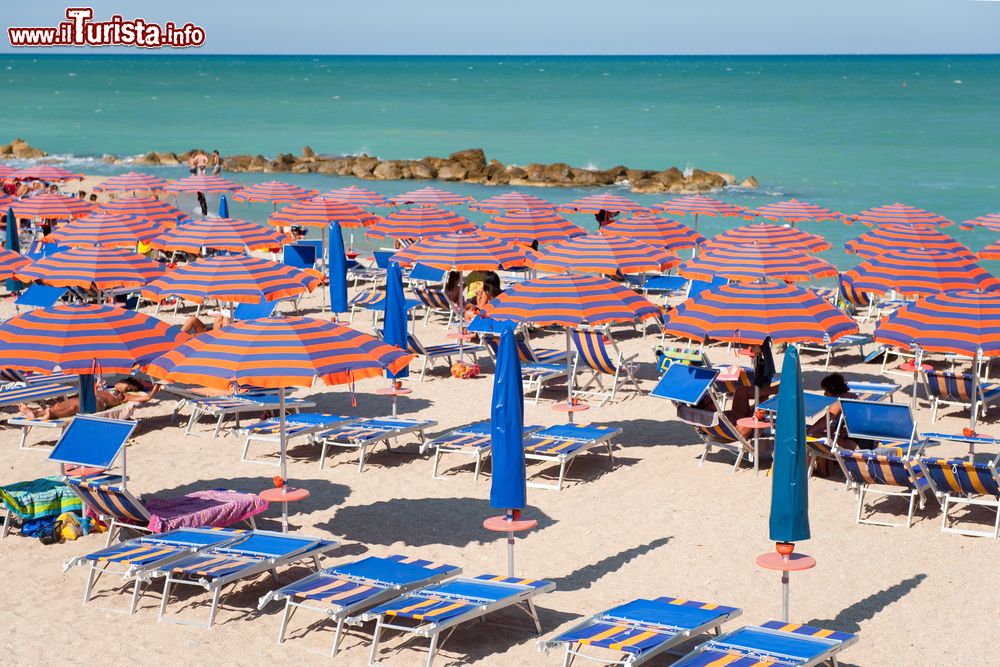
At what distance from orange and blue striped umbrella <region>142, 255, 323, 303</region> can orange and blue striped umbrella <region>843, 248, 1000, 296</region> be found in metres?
6.31

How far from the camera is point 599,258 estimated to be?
47.1 ft

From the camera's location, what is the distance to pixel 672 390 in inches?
405

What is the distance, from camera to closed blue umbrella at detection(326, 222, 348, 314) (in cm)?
1678

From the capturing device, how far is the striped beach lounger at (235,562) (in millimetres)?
7180

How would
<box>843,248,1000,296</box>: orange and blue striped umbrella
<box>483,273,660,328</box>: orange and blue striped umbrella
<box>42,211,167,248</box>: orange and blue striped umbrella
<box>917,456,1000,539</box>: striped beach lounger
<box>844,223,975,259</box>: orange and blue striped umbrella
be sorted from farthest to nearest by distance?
<box>844,223,975,259</box>: orange and blue striped umbrella, <box>42,211,167,248</box>: orange and blue striped umbrella, <box>843,248,1000,296</box>: orange and blue striped umbrella, <box>483,273,660,328</box>: orange and blue striped umbrella, <box>917,456,1000,539</box>: striped beach lounger

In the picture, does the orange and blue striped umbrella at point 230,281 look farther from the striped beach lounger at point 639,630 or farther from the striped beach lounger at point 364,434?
the striped beach lounger at point 639,630

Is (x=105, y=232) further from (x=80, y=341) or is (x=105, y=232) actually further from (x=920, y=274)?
(x=920, y=274)

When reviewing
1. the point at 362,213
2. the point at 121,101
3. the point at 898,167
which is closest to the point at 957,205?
the point at 898,167

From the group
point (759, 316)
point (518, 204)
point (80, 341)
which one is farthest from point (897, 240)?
point (80, 341)

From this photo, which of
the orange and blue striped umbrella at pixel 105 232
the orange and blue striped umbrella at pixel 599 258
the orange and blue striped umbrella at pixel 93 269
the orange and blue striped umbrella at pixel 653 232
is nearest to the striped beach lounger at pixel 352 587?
the orange and blue striped umbrella at pixel 93 269

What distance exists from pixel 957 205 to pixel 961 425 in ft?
96.1

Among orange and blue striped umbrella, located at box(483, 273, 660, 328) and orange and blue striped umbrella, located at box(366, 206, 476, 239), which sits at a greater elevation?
orange and blue striped umbrella, located at box(366, 206, 476, 239)

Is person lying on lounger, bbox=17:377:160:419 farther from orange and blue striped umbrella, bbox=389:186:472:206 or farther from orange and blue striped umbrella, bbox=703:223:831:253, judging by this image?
orange and blue striped umbrella, bbox=389:186:472:206

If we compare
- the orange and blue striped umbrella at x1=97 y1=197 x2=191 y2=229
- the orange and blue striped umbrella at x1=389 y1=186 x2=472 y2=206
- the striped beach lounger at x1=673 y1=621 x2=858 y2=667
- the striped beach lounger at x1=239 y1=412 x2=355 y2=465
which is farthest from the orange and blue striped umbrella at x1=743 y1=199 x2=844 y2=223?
the striped beach lounger at x1=673 y1=621 x2=858 y2=667
